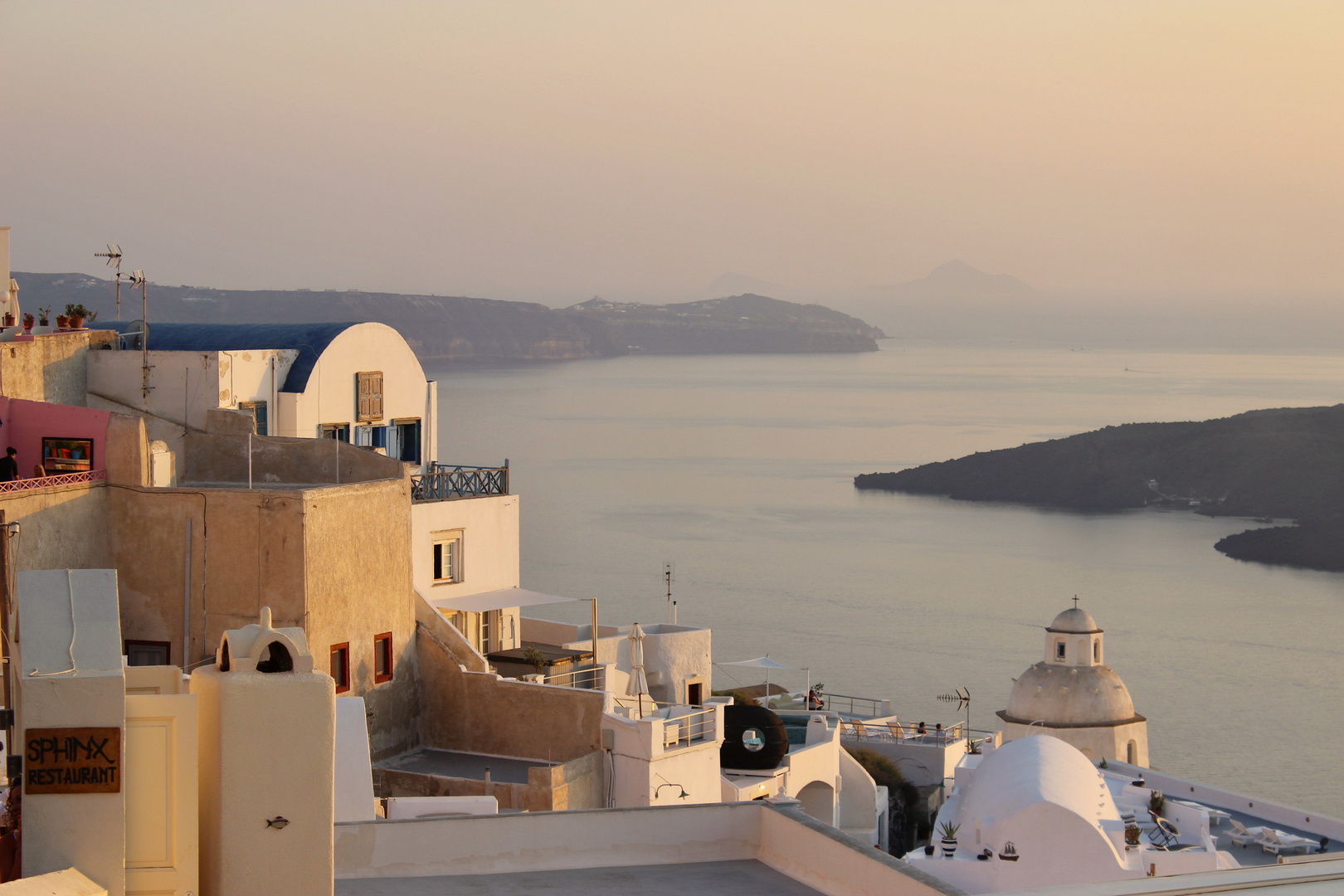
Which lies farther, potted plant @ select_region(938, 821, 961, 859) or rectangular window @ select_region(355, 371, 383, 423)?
potted plant @ select_region(938, 821, 961, 859)

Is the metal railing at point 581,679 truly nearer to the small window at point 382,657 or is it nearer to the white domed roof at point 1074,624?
the small window at point 382,657

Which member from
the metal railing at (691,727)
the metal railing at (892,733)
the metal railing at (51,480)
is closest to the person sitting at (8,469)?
the metal railing at (51,480)

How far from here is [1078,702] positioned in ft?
140

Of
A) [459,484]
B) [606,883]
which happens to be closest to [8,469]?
[459,484]

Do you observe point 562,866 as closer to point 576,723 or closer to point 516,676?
point 576,723

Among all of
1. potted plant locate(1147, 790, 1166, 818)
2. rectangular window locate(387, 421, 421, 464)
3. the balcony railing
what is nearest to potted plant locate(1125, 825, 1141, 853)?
potted plant locate(1147, 790, 1166, 818)

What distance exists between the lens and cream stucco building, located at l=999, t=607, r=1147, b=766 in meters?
42.4

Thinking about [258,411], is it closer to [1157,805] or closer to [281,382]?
[281,382]

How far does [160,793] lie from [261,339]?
708 inches

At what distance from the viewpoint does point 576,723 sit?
58.2ft

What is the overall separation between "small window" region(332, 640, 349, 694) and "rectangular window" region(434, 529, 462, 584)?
4.46 m

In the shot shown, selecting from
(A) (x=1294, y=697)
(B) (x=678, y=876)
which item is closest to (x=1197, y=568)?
(A) (x=1294, y=697)

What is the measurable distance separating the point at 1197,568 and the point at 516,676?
8745 cm

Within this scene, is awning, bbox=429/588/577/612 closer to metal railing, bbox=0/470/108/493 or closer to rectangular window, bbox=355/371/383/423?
rectangular window, bbox=355/371/383/423
